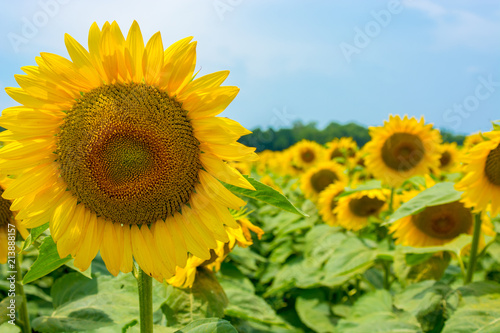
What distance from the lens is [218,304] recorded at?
7.48ft

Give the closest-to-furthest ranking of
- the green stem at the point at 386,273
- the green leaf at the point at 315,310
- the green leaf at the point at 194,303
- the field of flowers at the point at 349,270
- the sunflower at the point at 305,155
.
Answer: the field of flowers at the point at 349,270, the green leaf at the point at 194,303, the green leaf at the point at 315,310, the green stem at the point at 386,273, the sunflower at the point at 305,155

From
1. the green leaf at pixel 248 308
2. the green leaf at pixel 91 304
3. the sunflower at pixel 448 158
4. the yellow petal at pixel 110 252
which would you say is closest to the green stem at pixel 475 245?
the green leaf at pixel 248 308

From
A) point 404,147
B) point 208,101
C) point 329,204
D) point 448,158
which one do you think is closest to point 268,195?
point 208,101

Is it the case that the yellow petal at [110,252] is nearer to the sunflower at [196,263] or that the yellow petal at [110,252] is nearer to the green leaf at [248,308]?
the sunflower at [196,263]

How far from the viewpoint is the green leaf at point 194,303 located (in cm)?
224

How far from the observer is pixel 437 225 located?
3705mm

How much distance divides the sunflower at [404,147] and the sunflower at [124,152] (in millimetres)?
3835

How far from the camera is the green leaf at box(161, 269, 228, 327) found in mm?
2238

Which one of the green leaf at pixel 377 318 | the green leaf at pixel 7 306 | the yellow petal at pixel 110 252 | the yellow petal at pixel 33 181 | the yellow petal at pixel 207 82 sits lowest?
the green leaf at pixel 377 318

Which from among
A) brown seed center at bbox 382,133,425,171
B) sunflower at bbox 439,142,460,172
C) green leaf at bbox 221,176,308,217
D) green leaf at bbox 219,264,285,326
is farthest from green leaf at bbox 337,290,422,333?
sunflower at bbox 439,142,460,172

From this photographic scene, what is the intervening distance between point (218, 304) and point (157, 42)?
144 cm

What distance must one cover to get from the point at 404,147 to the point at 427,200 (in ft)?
8.43

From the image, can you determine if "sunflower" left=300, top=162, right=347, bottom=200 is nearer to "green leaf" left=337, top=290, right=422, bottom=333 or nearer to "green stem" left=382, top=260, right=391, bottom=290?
"green stem" left=382, top=260, right=391, bottom=290

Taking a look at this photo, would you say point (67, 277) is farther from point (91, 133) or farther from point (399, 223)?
point (399, 223)
